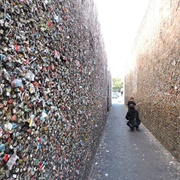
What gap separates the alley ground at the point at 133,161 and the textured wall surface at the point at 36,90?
4.88 feet

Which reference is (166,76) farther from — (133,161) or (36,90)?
(36,90)

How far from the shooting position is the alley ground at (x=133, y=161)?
319 cm

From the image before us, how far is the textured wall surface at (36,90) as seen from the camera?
922 mm

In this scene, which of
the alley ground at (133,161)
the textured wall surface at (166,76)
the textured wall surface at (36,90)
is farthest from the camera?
the textured wall surface at (166,76)

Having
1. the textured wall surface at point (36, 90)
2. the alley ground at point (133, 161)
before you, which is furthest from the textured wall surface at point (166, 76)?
the textured wall surface at point (36, 90)

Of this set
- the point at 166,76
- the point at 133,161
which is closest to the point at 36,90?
the point at 133,161

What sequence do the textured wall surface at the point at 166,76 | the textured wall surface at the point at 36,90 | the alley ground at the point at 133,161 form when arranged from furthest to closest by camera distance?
1. the textured wall surface at the point at 166,76
2. the alley ground at the point at 133,161
3. the textured wall surface at the point at 36,90

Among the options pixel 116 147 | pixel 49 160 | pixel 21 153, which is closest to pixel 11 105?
pixel 21 153

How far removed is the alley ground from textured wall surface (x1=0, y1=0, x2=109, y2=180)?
4.88ft

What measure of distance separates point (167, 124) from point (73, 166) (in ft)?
10.8

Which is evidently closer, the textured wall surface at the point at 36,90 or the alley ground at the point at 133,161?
the textured wall surface at the point at 36,90

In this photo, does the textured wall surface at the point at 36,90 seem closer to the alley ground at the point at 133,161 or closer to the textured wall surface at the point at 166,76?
the alley ground at the point at 133,161

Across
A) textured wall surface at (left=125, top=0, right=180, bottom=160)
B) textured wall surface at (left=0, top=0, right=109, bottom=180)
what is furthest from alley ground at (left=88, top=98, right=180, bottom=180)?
textured wall surface at (left=0, top=0, right=109, bottom=180)

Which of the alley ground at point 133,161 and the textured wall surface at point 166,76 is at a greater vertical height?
the textured wall surface at point 166,76
